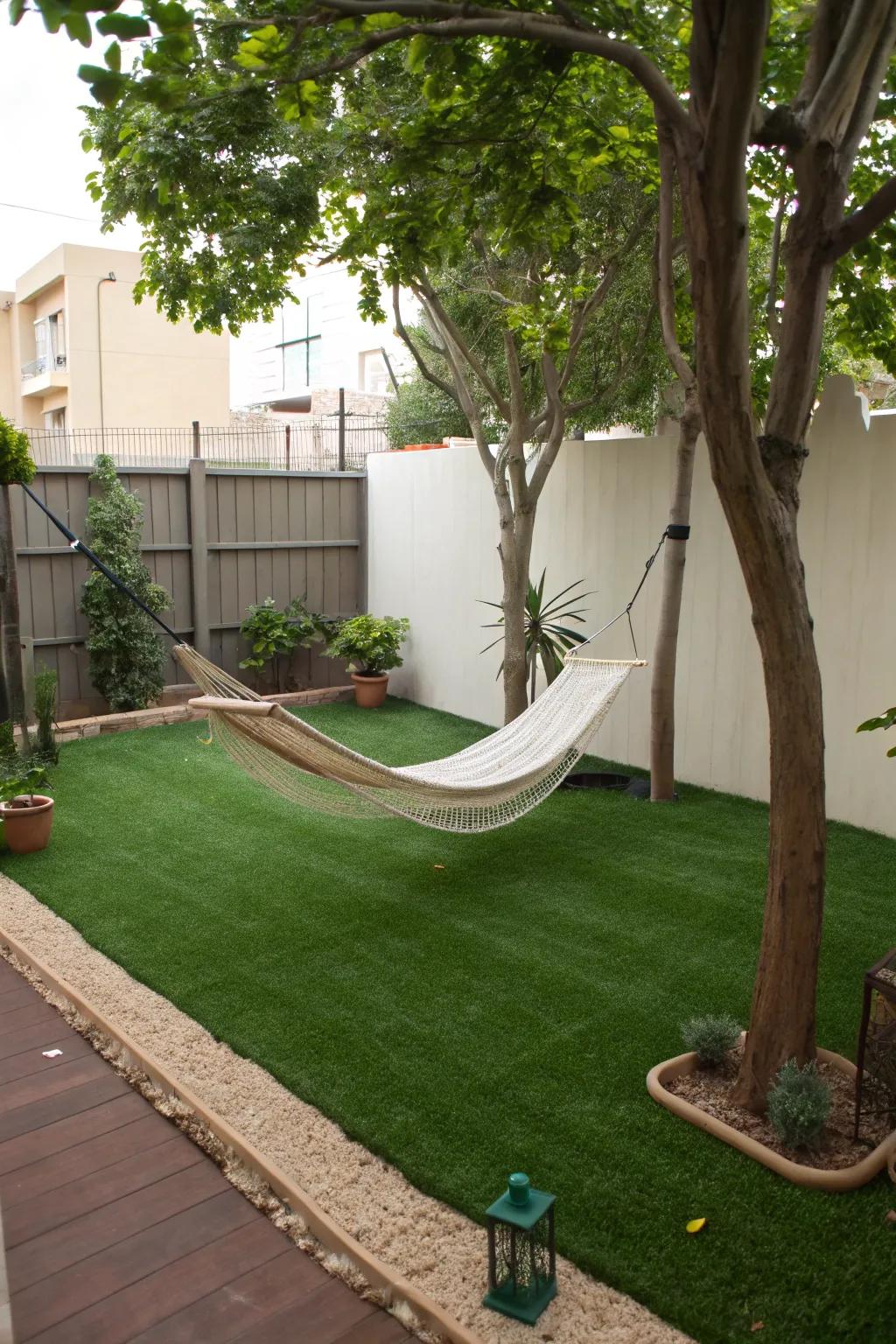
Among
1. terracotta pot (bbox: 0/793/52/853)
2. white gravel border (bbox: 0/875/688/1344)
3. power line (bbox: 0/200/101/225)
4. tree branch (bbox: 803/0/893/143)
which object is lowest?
white gravel border (bbox: 0/875/688/1344)

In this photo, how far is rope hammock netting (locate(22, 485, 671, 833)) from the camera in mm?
3104

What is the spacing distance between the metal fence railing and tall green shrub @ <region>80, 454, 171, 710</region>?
360 millimetres

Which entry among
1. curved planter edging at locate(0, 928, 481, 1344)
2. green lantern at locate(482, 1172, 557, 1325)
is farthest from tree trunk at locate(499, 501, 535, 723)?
green lantern at locate(482, 1172, 557, 1325)

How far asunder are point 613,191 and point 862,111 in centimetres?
271

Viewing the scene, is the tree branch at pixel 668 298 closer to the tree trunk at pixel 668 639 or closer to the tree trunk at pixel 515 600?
the tree trunk at pixel 668 639

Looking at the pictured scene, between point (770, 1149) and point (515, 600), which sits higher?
point (515, 600)

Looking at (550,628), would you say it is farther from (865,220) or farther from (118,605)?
(865,220)

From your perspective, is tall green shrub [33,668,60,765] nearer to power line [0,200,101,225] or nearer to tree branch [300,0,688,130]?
tree branch [300,0,688,130]

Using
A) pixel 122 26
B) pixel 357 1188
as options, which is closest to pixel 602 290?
pixel 122 26

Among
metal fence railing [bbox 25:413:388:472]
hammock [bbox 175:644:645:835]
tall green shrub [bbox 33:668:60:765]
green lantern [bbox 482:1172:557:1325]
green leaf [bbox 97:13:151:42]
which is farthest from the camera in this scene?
metal fence railing [bbox 25:413:388:472]

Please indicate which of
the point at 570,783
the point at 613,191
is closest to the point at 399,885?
the point at 570,783

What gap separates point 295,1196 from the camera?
1.99 meters

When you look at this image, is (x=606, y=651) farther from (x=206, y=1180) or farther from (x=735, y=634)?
(x=206, y=1180)

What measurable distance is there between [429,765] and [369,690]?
8.97 feet
